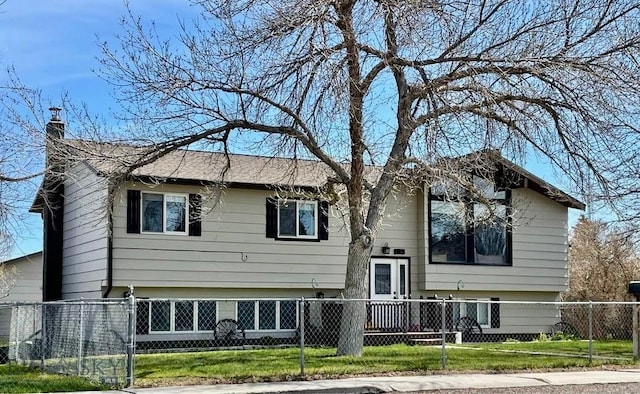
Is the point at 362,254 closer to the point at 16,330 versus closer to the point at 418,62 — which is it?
the point at 418,62

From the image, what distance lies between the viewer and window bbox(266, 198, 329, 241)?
21.6 metres

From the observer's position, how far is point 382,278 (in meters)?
23.0

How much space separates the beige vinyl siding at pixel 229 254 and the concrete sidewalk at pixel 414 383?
8.20 m

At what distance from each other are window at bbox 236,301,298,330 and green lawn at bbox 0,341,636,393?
3.99 meters

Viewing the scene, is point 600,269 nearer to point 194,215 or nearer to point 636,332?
point 636,332

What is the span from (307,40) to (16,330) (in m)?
8.60

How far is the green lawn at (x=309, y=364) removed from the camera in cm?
1230

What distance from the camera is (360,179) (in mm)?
15781

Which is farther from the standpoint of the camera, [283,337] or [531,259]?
[531,259]

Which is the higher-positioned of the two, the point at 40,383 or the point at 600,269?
the point at 600,269

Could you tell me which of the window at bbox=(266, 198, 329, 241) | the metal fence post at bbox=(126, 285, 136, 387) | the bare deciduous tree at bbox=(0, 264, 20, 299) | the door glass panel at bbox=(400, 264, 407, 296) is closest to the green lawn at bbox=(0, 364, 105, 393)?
the metal fence post at bbox=(126, 285, 136, 387)

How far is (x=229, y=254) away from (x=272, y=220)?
149 cm

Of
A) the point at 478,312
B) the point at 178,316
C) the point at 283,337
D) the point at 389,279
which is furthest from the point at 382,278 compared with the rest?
the point at 178,316

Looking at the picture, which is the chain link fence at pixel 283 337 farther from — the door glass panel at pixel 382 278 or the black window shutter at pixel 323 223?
the black window shutter at pixel 323 223
